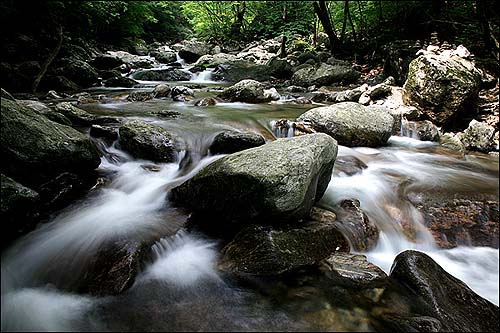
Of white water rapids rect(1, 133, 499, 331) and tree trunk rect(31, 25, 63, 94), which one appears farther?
tree trunk rect(31, 25, 63, 94)

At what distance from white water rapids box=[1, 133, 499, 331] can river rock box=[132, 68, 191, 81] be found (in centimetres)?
1070

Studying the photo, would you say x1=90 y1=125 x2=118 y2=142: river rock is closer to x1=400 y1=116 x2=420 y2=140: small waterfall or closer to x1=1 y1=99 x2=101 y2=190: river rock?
x1=1 y1=99 x2=101 y2=190: river rock

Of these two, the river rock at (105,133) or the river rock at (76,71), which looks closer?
the river rock at (105,133)

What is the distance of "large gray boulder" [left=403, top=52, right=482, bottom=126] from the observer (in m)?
6.54

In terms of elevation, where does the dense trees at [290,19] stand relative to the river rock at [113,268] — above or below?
above

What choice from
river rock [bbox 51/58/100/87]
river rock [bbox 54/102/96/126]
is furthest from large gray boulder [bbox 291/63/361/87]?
river rock [bbox 54/102/96/126]

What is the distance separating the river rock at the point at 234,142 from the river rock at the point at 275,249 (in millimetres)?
1940

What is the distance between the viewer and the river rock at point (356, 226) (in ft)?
11.2

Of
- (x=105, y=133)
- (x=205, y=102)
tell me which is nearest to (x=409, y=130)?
(x=205, y=102)

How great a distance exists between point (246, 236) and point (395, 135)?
17.2ft

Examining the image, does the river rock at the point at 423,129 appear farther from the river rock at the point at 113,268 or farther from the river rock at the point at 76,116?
the river rock at the point at 76,116

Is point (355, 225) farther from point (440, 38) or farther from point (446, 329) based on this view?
point (440, 38)

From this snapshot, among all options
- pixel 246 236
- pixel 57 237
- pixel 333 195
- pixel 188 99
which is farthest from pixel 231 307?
pixel 188 99

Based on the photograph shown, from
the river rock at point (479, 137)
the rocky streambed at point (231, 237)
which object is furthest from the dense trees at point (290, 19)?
the rocky streambed at point (231, 237)
